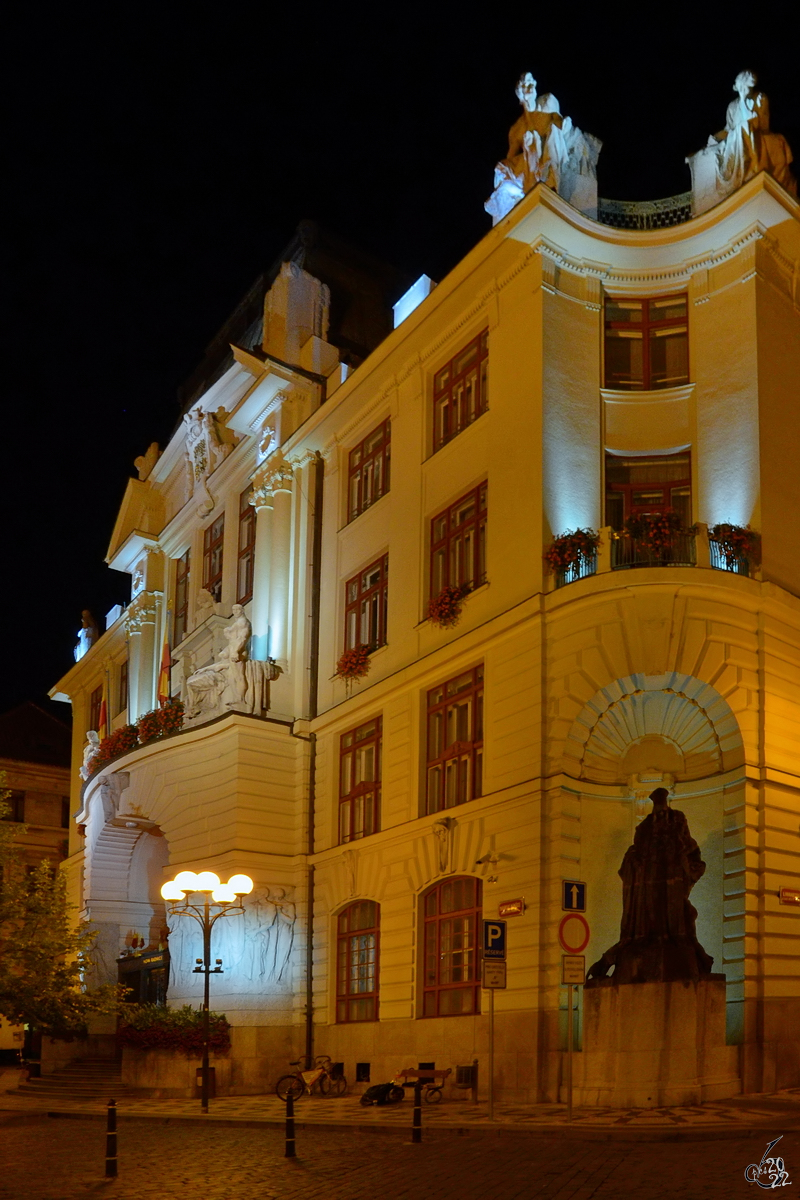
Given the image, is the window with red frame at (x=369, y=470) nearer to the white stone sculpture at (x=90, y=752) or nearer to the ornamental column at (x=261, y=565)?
the ornamental column at (x=261, y=565)

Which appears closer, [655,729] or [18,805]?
[655,729]

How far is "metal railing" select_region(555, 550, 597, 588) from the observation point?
2444 centimetres

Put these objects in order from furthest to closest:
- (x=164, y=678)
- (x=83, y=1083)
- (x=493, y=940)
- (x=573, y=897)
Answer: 1. (x=164, y=678)
2. (x=83, y=1083)
3. (x=493, y=940)
4. (x=573, y=897)

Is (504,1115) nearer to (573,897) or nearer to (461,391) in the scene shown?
(573,897)

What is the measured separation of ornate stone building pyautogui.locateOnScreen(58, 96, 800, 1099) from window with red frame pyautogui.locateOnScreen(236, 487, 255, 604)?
1.35 m

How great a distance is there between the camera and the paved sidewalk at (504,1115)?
17.1 metres

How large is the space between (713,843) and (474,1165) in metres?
10.3

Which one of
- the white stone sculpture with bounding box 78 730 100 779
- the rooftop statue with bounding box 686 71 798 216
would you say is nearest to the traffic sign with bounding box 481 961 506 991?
the rooftop statue with bounding box 686 71 798 216

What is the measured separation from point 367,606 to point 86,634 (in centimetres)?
2647

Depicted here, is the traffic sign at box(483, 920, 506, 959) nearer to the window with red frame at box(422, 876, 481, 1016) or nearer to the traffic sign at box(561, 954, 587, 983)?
the traffic sign at box(561, 954, 587, 983)

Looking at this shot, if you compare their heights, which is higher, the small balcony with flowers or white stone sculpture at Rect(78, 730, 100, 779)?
the small balcony with flowers

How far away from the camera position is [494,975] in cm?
1977

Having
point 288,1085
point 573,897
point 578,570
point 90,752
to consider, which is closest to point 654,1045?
point 573,897

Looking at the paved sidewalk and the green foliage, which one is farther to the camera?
the green foliage
